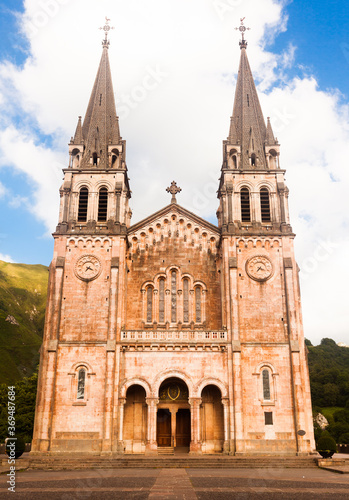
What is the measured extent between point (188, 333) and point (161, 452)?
29.5 ft

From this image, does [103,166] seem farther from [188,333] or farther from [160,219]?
[188,333]

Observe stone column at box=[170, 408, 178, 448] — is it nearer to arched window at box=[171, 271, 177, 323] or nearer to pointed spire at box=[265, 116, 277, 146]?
arched window at box=[171, 271, 177, 323]

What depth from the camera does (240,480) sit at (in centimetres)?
2441

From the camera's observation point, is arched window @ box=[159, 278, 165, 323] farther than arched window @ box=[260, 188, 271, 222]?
No

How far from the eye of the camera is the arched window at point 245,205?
42.6 meters

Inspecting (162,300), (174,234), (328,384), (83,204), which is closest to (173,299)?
(162,300)

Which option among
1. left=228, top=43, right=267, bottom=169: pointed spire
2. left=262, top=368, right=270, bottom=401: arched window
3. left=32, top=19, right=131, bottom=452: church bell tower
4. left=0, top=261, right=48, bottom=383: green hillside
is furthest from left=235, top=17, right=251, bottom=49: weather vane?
left=0, top=261, right=48, bottom=383: green hillside

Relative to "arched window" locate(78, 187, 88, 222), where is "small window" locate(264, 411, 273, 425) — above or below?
below

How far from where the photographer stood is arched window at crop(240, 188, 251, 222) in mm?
42594

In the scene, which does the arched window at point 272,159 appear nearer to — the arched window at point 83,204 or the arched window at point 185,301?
the arched window at point 185,301

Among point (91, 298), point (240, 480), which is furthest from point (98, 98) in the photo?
point (240, 480)

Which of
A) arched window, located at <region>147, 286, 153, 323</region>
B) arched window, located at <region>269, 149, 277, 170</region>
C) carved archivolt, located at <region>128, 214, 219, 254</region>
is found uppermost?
arched window, located at <region>269, 149, 277, 170</region>

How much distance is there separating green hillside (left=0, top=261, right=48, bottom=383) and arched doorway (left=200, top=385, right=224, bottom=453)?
214 feet

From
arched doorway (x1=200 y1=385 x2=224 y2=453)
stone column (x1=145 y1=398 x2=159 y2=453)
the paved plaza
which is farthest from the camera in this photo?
arched doorway (x1=200 y1=385 x2=224 y2=453)
